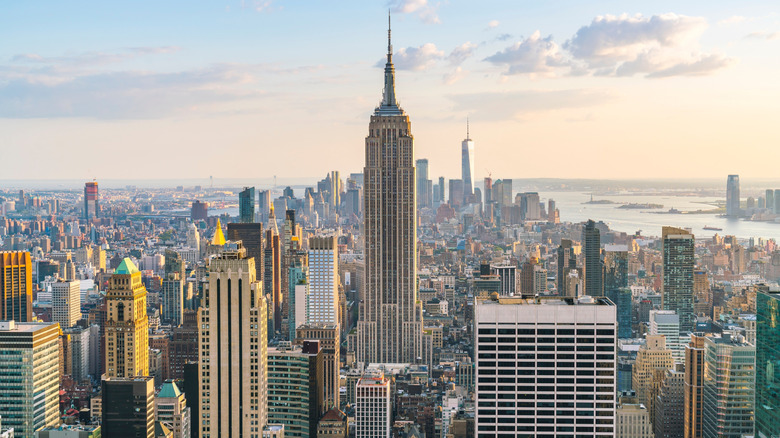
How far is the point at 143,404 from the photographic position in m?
19.7

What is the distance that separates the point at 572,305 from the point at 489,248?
2490 centimetres

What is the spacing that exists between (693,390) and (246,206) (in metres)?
22.2

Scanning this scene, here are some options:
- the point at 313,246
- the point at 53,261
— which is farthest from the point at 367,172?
the point at 53,261

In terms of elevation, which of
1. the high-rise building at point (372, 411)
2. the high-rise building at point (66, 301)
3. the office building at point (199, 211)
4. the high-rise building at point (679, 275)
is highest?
the office building at point (199, 211)

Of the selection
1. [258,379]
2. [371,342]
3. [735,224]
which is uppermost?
[735,224]

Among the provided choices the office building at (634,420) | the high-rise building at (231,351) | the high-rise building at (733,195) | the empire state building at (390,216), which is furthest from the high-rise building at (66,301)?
the high-rise building at (733,195)

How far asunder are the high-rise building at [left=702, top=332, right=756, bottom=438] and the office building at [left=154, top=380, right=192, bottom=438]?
11.3 metres

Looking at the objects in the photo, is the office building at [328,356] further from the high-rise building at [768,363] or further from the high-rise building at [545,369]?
the high-rise building at [768,363]

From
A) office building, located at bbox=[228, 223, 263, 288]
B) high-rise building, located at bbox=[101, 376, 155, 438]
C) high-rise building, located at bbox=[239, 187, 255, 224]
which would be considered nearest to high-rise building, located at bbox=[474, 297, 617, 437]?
high-rise building, located at bbox=[101, 376, 155, 438]

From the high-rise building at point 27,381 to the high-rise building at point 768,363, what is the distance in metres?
14.9

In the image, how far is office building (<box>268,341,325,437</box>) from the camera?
20.8 meters

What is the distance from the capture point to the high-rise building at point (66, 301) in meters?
32.1

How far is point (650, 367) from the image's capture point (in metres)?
24.6

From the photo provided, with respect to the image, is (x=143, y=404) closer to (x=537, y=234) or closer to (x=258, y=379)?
(x=258, y=379)
